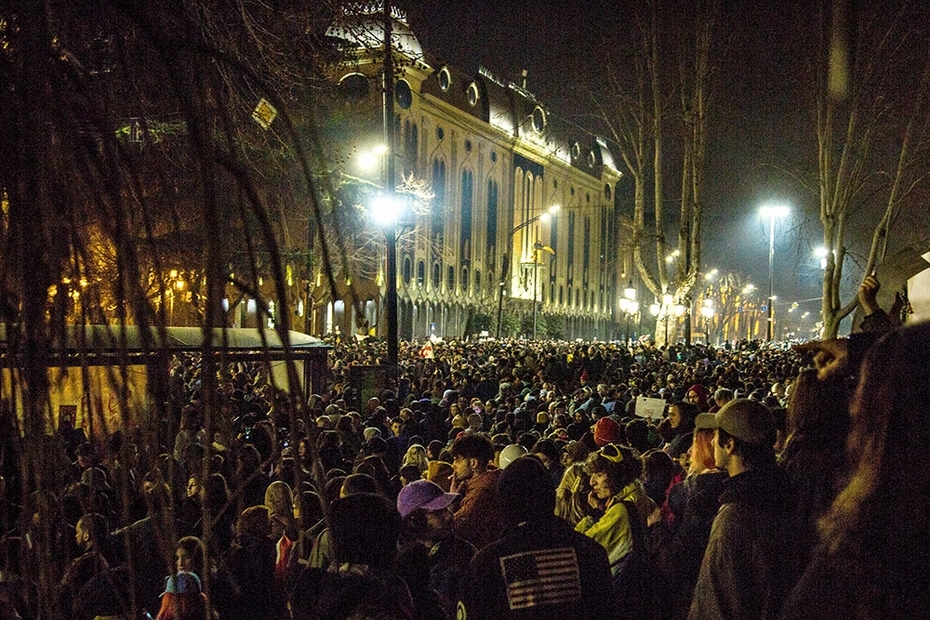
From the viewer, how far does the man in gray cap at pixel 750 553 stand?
2.90 metres

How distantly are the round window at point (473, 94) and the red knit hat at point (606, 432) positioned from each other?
6341cm

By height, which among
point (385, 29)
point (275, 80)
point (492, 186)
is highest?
point (492, 186)

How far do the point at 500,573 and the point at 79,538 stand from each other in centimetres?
225

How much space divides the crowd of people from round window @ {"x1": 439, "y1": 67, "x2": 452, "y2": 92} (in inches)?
2339

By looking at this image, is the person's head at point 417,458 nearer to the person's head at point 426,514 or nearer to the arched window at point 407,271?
the person's head at point 426,514

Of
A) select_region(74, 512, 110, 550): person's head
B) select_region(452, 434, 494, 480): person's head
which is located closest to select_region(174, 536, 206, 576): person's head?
select_region(74, 512, 110, 550): person's head

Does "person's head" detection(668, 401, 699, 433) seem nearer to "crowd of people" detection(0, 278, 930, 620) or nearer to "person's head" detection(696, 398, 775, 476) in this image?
"crowd of people" detection(0, 278, 930, 620)

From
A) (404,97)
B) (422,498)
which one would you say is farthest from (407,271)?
(422,498)

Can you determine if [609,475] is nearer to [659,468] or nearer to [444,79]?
[659,468]

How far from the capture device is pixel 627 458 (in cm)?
520

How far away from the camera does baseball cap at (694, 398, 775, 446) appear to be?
11.7 feet

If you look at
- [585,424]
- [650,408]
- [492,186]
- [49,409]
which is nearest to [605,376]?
[650,408]

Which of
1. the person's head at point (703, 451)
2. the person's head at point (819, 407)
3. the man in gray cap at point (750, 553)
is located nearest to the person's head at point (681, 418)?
the person's head at point (703, 451)

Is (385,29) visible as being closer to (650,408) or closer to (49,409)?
(49,409)
